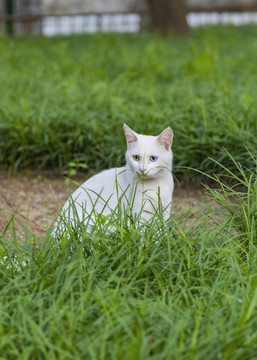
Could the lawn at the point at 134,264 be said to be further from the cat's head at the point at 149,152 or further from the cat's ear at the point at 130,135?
Answer: the cat's ear at the point at 130,135

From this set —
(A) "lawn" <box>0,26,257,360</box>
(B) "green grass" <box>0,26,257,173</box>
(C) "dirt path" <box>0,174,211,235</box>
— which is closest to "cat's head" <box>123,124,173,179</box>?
(B) "green grass" <box>0,26,257,173</box>

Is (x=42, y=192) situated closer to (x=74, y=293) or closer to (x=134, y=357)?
(x=74, y=293)

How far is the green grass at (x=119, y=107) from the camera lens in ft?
15.9

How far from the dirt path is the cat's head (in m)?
0.74

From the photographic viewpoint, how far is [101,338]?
7.50 ft

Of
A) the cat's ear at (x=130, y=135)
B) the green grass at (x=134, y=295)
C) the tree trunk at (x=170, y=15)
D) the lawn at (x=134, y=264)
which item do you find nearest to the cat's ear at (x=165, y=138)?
Answer: the cat's ear at (x=130, y=135)

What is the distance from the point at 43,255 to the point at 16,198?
1913mm

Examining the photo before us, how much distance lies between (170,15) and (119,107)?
7148 millimetres

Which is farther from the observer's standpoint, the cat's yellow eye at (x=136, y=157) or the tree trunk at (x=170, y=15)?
the tree trunk at (x=170, y=15)

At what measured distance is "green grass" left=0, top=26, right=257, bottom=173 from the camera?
486 centimetres

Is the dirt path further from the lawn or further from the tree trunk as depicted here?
the tree trunk

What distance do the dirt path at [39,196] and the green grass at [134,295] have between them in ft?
3.60

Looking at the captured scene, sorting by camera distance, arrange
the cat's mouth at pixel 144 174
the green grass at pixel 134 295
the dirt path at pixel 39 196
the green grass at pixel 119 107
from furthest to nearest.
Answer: the green grass at pixel 119 107
the dirt path at pixel 39 196
the cat's mouth at pixel 144 174
the green grass at pixel 134 295

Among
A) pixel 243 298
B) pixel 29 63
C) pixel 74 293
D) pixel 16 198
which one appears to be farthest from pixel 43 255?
pixel 29 63
